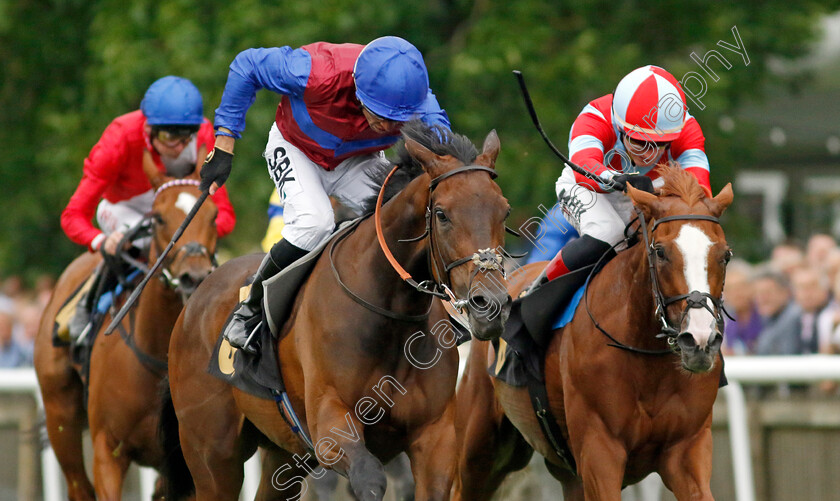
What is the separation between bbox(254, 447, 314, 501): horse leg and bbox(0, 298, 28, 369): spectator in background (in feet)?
19.5

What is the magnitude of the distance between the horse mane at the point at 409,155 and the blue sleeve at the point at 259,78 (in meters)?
0.56

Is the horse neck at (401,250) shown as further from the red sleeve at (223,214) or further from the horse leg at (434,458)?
the red sleeve at (223,214)

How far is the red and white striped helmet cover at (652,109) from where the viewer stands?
5.04m

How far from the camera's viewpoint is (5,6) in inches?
528

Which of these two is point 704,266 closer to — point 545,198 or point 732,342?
point 732,342

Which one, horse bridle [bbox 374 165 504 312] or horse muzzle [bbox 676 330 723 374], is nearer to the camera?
horse bridle [bbox 374 165 504 312]

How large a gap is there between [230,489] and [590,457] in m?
1.82

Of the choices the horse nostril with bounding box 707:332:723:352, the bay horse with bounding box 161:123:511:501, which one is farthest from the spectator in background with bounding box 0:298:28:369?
the horse nostril with bounding box 707:332:723:352

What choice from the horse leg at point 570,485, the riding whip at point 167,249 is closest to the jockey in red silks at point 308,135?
the riding whip at point 167,249

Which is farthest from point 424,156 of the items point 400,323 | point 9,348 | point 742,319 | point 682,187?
point 9,348

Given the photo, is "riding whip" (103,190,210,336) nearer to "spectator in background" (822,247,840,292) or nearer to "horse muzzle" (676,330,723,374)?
"horse muzzle" (676,330,723,374)

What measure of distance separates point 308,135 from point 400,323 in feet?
3.63

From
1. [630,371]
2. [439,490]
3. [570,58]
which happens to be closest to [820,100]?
[570,58]

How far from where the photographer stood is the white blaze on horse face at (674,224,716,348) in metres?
4.14
